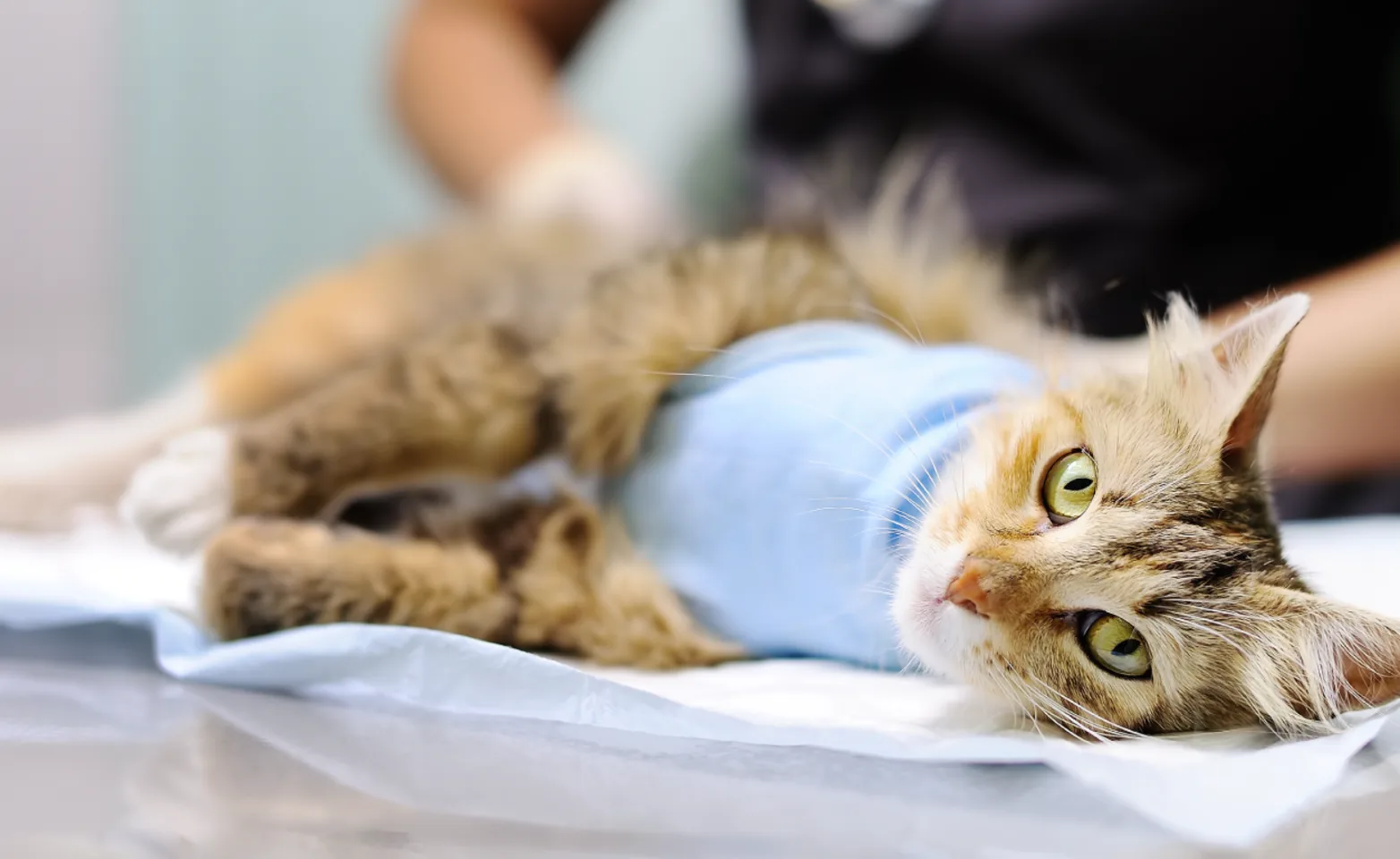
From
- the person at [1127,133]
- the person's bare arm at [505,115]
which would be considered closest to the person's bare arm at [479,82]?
the person's bare arm at [505,115]

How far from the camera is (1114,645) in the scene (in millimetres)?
782

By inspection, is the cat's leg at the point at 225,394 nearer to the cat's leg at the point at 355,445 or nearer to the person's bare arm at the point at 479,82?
the cat's leg at the point at 355,445

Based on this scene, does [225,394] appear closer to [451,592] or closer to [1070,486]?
[451,592]

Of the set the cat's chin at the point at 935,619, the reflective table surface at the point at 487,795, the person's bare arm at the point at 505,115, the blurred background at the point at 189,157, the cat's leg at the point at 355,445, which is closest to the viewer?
the reflective table surface at the point at 487,795

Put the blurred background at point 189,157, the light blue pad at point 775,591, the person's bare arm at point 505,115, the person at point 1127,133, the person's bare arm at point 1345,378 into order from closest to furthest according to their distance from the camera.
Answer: the light blue pad at point 775,591 < the person's bare arm at point 1345,378 < the person at point 1127,133 < the person's bare arm at point 505,115 < the blurred background at point 189,157

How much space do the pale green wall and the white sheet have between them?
1.57 metres

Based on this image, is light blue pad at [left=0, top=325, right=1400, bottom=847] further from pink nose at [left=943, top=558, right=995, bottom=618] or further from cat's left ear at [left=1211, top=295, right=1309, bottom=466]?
cat's left ear at [left=1211, top=295, right=1309, bottom=466]

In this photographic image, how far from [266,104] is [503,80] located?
2.92 feet

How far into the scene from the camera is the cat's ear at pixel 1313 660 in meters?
0.73

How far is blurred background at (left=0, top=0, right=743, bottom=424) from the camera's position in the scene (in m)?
2.36

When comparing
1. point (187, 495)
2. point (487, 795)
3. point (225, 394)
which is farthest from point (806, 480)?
point (225, 394)

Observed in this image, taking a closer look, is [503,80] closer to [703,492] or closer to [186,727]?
[703,492]

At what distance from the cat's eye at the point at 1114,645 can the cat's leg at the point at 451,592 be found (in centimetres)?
33

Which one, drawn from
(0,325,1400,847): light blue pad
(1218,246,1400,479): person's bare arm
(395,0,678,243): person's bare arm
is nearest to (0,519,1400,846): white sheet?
(0,325,1400,847): light blue pad
